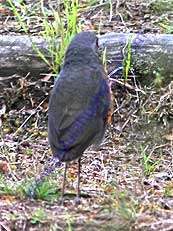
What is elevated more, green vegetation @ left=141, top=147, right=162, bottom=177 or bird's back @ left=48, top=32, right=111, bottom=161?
bird's back @ left=48, top=32, right=111, bottom=161

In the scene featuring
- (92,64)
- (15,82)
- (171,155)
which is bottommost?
(171,155)

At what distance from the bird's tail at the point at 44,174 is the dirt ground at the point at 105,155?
4 centimetres

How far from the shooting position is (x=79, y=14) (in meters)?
7.62

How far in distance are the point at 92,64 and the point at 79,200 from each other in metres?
0.81

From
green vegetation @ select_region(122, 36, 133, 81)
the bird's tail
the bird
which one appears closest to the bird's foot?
the bird

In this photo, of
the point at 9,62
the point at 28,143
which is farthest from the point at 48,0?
the point at 28,143

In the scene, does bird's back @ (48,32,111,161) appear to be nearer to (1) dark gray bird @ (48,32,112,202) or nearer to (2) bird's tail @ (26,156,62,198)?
(1) dark gray bird @ (48,32,112,202)

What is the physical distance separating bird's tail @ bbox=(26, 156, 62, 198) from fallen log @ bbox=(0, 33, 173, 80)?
1.10 m

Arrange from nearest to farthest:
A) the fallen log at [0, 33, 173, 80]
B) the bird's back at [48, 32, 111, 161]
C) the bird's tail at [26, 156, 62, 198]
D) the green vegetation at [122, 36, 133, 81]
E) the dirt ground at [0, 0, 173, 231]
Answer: the dirt ground at [0, 0, 173, 231]
the bird's back at [48, 32, 111, 161]
the bird's tail at [26, 156, 62, 198]
the green vegetation at [122, 36, 133, 81]
the fallen log at [0, 33, 173, 80]

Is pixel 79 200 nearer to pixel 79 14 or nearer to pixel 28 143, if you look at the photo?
pixel 28 143

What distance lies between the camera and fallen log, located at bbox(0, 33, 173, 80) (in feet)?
20.7

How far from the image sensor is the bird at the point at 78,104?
4258 millimetres

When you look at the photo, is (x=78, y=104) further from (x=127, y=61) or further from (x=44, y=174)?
(x=127, y=61)

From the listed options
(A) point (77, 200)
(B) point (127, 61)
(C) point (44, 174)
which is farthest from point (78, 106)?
(B) point (127, 61)
